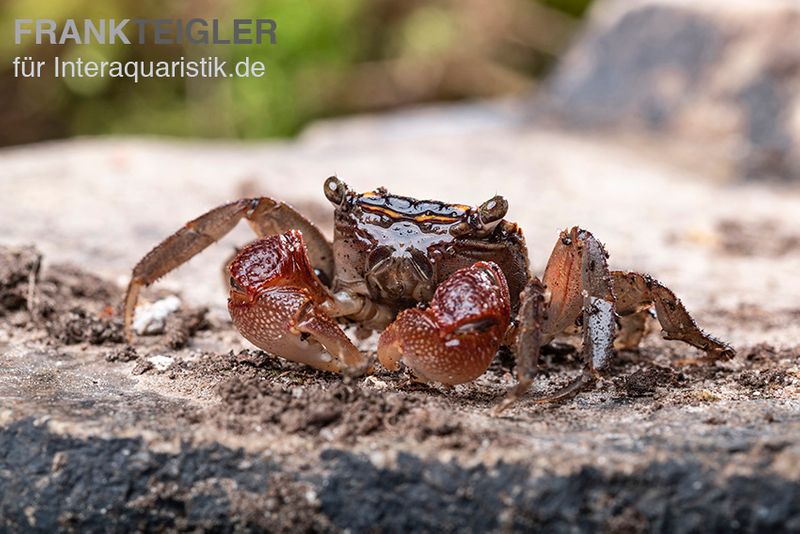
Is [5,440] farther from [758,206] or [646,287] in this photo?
[758,206]

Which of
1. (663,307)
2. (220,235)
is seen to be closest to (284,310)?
(220,235)

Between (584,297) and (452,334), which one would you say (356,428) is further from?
(584,297)

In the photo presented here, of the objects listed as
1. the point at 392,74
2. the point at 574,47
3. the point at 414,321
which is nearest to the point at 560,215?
the point at 414,321

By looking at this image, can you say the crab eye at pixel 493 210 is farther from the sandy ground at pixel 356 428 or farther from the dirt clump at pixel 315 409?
the dirt clump at pixel 315 409

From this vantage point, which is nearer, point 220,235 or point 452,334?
point 452,334

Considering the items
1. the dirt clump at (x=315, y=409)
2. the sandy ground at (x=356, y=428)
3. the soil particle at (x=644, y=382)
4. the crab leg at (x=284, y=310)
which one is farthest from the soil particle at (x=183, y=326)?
the soil particle at (x=644, y=382)

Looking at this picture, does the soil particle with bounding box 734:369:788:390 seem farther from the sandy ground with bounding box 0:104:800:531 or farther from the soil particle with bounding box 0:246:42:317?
the soil particle with bounding box 0:246:42:317
